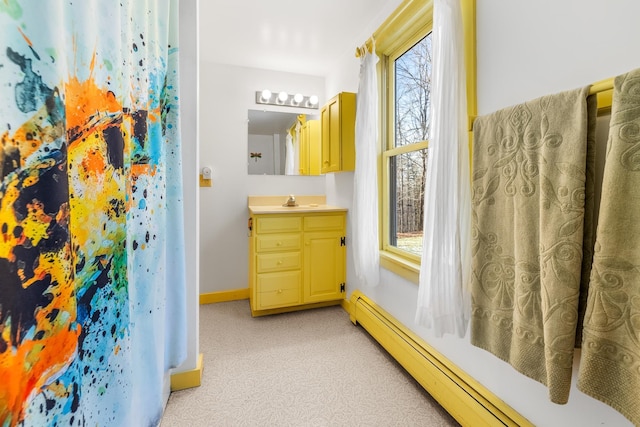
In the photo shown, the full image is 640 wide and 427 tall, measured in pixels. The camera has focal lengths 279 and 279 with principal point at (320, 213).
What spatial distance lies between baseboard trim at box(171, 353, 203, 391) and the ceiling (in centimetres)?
234

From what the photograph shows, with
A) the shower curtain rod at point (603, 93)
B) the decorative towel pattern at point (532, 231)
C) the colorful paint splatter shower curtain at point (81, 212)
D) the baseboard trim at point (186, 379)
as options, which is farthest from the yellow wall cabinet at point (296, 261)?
the shower curtain rod at point (603, 93)

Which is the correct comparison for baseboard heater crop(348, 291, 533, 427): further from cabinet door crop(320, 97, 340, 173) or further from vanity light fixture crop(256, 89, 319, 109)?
vanity light fixture crop(256, 89, 319, 109)

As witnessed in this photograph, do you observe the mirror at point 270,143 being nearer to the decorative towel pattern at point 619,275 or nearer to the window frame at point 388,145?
the window frame at point 388,145

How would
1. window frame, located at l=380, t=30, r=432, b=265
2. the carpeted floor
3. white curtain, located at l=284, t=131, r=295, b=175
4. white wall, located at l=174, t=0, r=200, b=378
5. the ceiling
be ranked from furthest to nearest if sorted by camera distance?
white curtain, located at l=284, t=131, r=295, b=175, window frame, located at l=380, t=30, r=432, b=265, the ceiling, white wall, located at l=174, t=0, r=200, b=378, the carpeted floor

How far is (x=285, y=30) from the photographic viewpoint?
2.24 metres

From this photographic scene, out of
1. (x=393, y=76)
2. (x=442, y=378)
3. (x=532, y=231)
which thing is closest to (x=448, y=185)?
(x=532, y=231)

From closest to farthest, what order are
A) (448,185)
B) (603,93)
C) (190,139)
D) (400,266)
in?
(603,93), (448,185), (190,139), (400,266)

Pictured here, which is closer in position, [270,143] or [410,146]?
[410,146]

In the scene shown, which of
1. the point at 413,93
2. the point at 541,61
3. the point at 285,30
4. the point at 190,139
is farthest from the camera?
the point at 285,30

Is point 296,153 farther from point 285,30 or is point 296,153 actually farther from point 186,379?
point 186,379

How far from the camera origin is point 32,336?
0.40 metres

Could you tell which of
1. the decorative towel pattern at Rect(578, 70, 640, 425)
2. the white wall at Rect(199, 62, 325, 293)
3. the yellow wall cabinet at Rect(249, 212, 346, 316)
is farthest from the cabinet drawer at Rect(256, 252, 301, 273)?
the decorative towel pattern at Rect(578, 70, 640, 425)

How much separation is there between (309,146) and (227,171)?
907 millimetres

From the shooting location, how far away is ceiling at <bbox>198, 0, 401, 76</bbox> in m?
1.94
